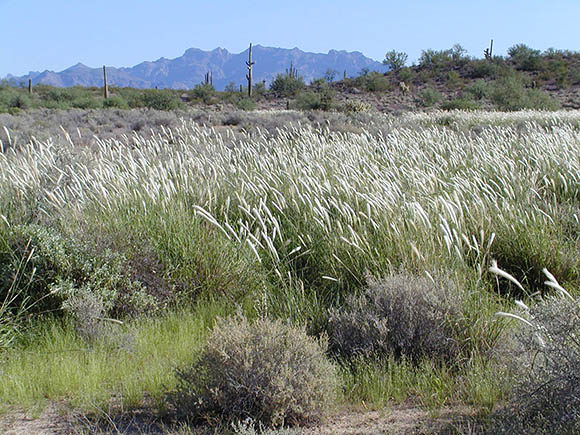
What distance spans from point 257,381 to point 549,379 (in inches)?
51.7

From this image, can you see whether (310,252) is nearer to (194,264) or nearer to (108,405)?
(194,264)

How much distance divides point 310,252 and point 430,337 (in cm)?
156

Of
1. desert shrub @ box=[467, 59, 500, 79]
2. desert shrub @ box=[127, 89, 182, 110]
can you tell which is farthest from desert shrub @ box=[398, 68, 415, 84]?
desert shrub @ box=[127, 89, 182, 110]

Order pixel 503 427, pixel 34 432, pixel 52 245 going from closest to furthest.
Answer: pixel 503 427 < pixel 34 432 < pixel 52 245

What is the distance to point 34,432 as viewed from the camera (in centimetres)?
290

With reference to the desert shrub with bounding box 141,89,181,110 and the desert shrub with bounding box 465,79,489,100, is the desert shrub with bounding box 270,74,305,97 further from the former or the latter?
the desert shrub with bounding box 141,89,181,110

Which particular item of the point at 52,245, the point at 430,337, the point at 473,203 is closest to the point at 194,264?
the point at 52,245

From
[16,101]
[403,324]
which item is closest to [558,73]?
[16,101]

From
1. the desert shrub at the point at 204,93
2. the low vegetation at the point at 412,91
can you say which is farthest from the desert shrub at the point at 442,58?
the desert shrub at the point at 204,93

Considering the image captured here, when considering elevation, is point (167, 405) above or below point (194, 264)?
below

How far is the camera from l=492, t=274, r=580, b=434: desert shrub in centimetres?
242

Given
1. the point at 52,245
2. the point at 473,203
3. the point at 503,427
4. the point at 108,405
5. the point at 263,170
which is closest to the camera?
the point at 503,427

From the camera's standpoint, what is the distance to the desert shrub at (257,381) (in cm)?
285

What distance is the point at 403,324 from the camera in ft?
11.6
